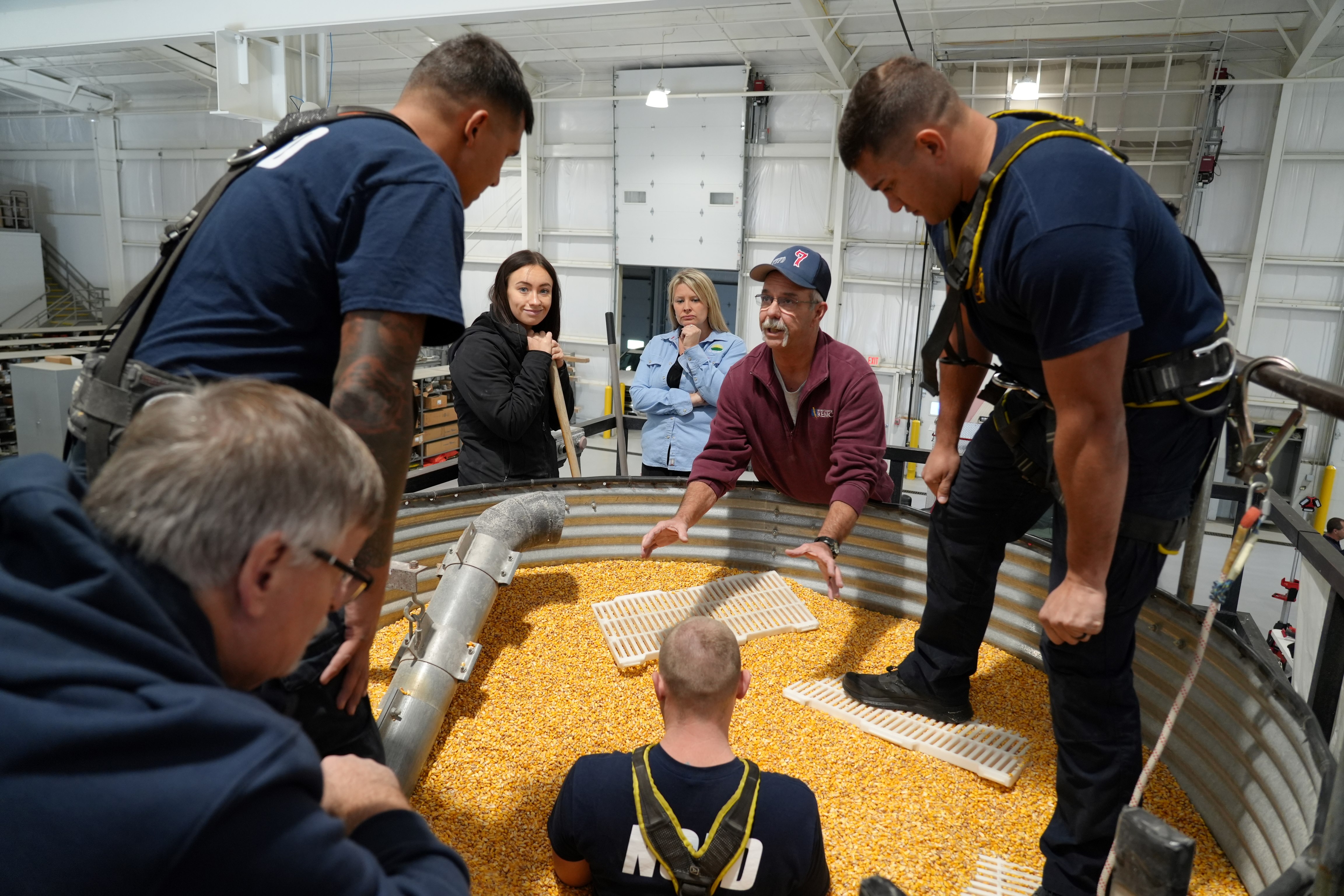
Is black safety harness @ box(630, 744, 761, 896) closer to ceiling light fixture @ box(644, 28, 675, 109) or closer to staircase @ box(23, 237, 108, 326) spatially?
ceiling light fixture @ box(644, 28, 675, 109)

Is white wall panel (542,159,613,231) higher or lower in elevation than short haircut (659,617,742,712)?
higher

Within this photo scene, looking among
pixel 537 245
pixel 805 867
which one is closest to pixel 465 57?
pixel 805 867

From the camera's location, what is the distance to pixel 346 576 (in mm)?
850

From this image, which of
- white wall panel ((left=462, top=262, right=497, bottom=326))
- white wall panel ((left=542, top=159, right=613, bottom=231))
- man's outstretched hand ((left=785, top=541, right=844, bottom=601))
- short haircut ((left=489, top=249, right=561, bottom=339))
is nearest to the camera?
man's outstretched hand ((left=785, top=541, right=844, bottom=601))

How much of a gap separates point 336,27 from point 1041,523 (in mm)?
6815

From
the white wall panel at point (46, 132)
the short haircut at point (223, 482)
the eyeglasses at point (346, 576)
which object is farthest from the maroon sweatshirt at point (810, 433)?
the white wall panel at point (46, 132)

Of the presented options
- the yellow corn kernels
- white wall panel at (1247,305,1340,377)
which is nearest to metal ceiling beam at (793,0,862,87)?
white wall panel at (1247,305,1340,377)

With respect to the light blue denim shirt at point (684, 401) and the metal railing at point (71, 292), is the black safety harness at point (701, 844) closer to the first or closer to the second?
the light blue denim shirt at point (684, 401)

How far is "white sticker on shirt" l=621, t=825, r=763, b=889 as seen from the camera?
4.59 ft

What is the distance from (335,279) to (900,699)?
Result: 6.06 ft

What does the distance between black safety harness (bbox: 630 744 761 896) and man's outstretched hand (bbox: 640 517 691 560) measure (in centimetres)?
123

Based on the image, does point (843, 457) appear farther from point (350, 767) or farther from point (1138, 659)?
point (350, 767)

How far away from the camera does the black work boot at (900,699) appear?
7.32 ft

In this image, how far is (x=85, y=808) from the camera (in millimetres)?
589
